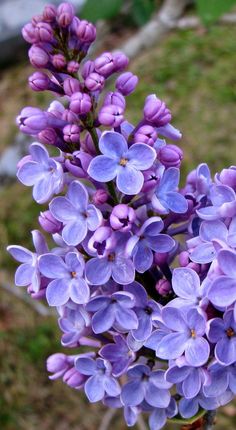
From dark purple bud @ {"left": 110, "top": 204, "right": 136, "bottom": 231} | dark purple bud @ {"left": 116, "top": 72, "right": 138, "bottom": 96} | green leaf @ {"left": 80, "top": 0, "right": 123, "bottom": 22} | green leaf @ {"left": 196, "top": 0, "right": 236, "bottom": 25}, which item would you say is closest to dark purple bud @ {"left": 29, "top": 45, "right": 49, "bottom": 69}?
dark purple bud @ {"left": 116, "top": 72, "right": 138, "bottom": 96}

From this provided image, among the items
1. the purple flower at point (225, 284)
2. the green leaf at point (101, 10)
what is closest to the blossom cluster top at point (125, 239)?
the purple flower at point (225, 284)

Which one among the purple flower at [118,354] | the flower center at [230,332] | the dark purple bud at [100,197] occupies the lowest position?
the purple flower at [118,354]

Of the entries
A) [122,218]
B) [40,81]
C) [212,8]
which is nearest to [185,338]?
[122,218]

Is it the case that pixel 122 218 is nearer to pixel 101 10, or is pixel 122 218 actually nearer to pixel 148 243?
pixel 148 243

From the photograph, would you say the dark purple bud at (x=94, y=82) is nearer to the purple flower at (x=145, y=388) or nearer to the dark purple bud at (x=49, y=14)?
the dark purple bud at (x=49, y=14)

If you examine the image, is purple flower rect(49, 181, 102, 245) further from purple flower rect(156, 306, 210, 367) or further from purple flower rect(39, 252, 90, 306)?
purple flower rect(156, 306, 210, 367)
